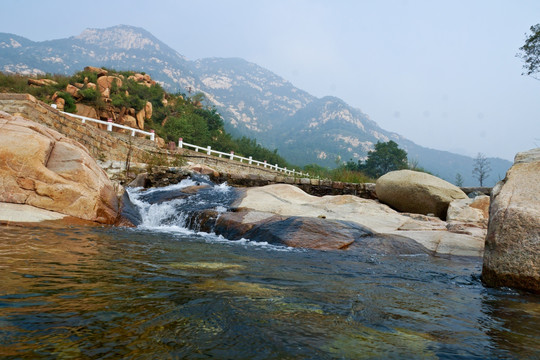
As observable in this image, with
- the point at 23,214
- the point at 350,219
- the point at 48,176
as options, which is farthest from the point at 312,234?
the point at 48,176

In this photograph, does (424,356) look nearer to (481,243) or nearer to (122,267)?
(122,267)

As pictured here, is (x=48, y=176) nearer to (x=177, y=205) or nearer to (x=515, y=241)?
(x=177, y=205)

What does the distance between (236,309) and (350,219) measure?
5.07 meters

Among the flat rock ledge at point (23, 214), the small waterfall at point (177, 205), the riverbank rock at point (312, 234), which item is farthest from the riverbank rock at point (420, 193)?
the flat rock ledge at point (23, 214)

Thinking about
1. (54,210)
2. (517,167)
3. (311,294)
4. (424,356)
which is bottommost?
(54,210)

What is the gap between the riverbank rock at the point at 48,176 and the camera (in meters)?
5.60

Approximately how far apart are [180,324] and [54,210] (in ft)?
17.1

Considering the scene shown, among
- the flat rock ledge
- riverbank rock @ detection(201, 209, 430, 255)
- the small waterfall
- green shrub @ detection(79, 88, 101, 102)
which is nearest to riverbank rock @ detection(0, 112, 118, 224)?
the flat rock ledge

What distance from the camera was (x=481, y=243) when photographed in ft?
17.9

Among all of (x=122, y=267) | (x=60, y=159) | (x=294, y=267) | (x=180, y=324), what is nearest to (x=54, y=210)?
(x=60, y=159)

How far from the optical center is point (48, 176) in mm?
5867

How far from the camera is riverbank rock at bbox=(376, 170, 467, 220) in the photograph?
955 cm

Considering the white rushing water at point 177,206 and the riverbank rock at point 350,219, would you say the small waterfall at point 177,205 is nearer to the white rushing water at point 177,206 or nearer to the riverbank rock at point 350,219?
the white rushing water at point 177,206

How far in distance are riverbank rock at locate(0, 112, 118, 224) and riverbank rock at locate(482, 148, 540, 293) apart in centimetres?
638
